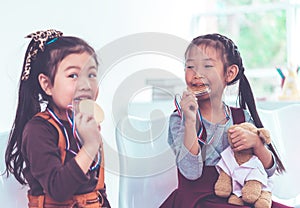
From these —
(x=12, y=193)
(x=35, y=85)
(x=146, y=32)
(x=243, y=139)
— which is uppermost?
(x=146, y=32)

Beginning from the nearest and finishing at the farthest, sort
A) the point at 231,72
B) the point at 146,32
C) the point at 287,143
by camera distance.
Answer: the point at 146,32
the point at 231,72
the point at 287,143

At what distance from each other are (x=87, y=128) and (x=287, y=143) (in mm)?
827

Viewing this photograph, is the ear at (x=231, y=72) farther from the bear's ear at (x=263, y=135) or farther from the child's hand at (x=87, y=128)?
the child's hand at (x=87, y=128)

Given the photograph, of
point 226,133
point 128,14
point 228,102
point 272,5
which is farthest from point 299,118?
point 272,5

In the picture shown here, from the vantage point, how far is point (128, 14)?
2045 millimetres

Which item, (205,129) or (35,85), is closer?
(35,85)

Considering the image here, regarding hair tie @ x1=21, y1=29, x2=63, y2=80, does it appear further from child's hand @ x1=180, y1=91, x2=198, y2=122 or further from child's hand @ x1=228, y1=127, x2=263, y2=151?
child's hand @ x1=228, y1=127, x2=263, y2=151

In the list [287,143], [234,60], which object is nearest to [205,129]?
[234,60]

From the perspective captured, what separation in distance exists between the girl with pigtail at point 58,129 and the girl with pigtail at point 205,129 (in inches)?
7.7

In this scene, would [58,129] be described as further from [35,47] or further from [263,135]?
[263,135]

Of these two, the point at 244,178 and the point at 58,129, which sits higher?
the point at 58,129

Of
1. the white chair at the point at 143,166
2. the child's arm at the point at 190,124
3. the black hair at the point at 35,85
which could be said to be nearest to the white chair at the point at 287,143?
the white chair at the point at 143,166

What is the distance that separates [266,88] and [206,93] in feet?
4.62

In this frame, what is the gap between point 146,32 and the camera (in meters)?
1.10
